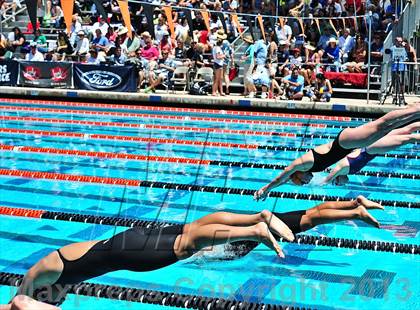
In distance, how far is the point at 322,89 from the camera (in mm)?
13023

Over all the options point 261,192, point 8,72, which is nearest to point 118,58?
point 8,72

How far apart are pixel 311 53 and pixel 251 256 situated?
417 inches

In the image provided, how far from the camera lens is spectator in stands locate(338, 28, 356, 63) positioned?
47.8 ft

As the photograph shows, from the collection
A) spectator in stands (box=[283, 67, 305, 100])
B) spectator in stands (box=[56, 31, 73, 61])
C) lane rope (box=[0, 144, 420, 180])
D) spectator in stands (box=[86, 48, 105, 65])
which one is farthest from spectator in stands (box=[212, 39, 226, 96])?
lane rope (box=[0, 144, 420, 180])

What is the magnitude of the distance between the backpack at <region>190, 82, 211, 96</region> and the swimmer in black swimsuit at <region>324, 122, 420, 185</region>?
29.1ft

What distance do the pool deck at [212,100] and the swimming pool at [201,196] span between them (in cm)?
41

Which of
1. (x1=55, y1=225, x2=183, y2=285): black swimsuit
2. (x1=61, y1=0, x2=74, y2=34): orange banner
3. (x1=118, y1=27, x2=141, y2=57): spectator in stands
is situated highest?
(x1=61, y1=0, x2=74, y2=34): orange banner

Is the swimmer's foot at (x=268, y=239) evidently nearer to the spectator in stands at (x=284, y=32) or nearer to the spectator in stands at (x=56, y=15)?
the spectator in stands at (x=284, y=32)

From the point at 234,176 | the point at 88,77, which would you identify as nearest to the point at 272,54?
the point at 88,77

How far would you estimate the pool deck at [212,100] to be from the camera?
1244 cm

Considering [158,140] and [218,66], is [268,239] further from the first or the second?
[218,66]

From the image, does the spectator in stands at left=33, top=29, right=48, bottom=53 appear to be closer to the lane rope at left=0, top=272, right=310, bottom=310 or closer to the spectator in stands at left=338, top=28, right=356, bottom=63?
the spectator in stands at left=338, top=28, right=356, bottom=63

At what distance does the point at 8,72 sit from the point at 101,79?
7.63 feet

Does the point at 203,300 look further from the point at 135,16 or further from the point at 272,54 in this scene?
the point at 135,16
